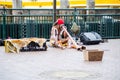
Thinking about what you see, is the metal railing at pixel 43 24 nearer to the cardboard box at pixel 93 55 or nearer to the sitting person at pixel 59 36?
the sitting person at pixel 59 36

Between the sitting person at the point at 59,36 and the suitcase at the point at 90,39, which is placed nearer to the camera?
the sitting person at the point at 59,36

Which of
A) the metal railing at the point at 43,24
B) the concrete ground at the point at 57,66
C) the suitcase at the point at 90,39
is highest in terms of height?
the metal railing at the point at 43,24

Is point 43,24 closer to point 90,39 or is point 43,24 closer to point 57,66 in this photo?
point 90,39

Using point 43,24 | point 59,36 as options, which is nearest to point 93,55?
point 59,36

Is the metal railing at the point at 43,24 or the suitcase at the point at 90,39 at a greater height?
the metal railing at the point at 43,24

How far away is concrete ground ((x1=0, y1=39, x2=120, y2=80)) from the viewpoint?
38.0 feet

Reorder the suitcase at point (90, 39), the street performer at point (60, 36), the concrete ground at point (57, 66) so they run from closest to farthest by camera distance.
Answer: the concrete ground at point (57, 66)
the street performer at point (60, 36)
the suitcase at point (90, 39)

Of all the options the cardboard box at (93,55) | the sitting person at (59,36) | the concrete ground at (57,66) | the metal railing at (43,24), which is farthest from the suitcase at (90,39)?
the cardboard box at (93,55)

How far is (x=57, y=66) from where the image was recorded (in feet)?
44.2

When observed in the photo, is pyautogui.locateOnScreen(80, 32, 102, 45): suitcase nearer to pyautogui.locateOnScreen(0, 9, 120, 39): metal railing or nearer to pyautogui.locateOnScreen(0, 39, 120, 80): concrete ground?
pyautogui.locateOnScreen(0, 39, 120, 80): concrete ground

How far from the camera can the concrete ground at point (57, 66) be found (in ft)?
38.0

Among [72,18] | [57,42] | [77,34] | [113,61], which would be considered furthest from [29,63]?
[72,18]

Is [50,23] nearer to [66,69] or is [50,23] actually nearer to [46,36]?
[46,36]

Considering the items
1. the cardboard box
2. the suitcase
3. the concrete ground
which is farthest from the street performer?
the cardboard box
